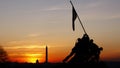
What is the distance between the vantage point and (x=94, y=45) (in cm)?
2875

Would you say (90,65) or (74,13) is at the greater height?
(74,13)

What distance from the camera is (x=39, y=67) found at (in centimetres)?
5722

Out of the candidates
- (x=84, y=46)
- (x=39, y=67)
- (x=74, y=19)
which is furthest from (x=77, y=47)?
(x=39, y=67)

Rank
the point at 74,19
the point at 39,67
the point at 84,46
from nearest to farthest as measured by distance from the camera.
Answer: the point at 84,46
the point at 74,19
the point at 39,67

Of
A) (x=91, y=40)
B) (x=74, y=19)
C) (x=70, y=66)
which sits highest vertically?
(x=74, y=19)

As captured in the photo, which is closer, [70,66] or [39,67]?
[70,66]

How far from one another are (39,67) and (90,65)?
96.0 ft

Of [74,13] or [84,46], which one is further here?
[74,13]

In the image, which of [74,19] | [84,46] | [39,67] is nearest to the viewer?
[84,46]

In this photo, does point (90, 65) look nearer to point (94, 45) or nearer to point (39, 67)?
point (94, 45)

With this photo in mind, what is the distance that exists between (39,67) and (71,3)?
27461 millimetres

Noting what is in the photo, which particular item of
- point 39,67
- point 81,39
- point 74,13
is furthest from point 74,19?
point 39,67

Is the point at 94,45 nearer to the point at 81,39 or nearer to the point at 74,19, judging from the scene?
the point at 81,39

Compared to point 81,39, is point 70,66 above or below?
below
